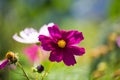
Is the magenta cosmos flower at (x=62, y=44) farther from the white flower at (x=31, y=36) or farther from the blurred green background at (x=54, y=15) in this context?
the blurred green background at (x=54, y=15)

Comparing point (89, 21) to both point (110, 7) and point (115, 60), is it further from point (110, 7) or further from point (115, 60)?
point (115, 60)

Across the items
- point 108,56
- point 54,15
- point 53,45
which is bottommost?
point 53,45

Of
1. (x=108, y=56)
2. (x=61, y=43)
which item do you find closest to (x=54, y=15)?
(x=108, y=56)

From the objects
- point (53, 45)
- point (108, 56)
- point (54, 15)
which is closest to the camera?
point (53, 45)

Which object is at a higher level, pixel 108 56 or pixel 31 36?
pixel 108 56

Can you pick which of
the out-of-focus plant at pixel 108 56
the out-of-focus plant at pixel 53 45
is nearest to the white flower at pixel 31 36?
the out-of-focus plant at pixel 53 45

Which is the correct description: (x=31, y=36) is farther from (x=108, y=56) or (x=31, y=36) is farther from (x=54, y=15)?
(x=54, y=15)

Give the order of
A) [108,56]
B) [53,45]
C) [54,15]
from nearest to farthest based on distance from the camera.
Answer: [53,45], [108,56], [54,15]

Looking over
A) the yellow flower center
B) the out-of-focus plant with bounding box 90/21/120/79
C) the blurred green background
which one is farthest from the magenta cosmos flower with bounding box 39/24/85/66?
the blurred green background

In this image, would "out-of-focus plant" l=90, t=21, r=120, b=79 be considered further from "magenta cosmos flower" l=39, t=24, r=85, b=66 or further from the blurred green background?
the blurred green background

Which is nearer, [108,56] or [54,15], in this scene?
[108,56]
